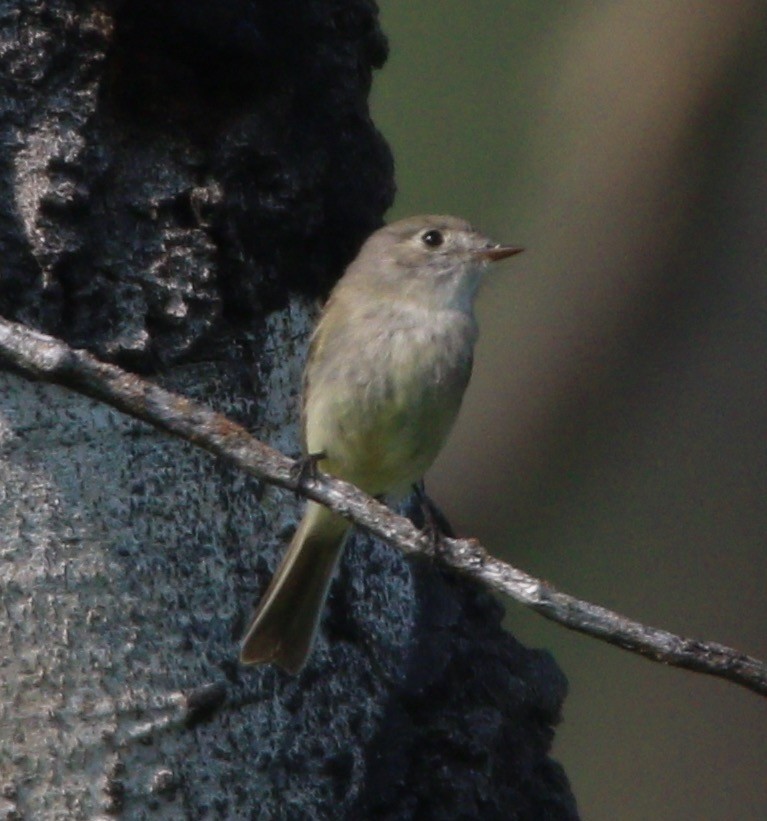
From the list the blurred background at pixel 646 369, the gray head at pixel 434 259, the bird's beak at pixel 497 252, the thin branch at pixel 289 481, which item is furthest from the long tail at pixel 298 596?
the blurred background at pixel 646 369

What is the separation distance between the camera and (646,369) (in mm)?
4125

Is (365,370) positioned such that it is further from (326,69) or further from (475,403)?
(475,403)

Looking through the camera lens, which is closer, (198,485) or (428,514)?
(198,485)

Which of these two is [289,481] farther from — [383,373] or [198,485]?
[383,373]

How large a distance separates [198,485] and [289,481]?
1.38 ft

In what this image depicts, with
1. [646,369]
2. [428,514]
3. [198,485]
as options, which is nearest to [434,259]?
[428,514]

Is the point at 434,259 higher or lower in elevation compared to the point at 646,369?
higher

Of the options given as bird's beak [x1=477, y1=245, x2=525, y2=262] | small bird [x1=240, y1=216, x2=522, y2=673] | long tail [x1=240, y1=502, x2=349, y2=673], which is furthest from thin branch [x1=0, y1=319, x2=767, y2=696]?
bird's beak [x1=477, y1=245, x2=525, y2=262]

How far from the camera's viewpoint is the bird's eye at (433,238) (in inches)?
144

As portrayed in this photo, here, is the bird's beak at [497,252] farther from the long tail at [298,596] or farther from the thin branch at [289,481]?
the thin branch at [289,481]

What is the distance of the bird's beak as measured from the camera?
3.48 meters

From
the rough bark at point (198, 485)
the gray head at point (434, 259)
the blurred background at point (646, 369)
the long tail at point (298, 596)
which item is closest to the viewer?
the rough bark at point (198, 485)

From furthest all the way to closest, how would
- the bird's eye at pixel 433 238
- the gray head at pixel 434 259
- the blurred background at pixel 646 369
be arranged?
1. the blurred background at pixel 646 369
2. the bird's eye at pixel 433 238
3. the gray head at pixel 434 259

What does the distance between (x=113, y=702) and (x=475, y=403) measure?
2.13 meters
